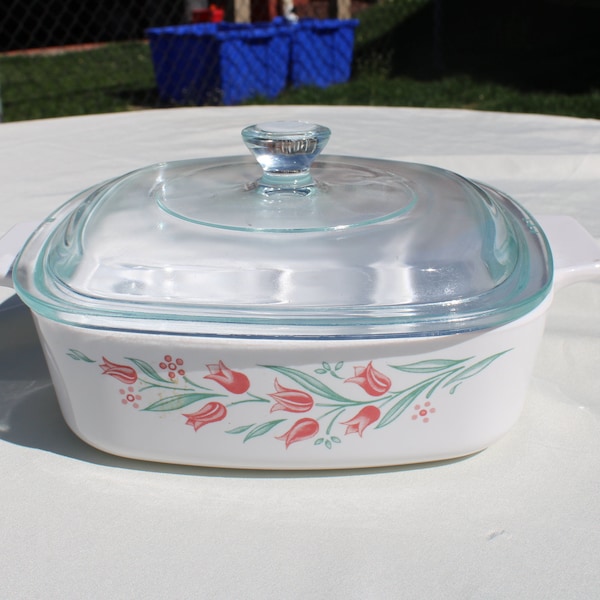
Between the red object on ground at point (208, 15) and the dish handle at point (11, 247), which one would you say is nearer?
the dish handle at point (11, 247)

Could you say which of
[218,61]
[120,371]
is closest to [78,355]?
[120,371]

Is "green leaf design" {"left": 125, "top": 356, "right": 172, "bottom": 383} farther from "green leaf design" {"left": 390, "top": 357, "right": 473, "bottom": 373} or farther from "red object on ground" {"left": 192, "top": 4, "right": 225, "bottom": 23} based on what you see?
"red object on ground" {"left": 192, "top": 4, "right": 225, "bottom": 23}

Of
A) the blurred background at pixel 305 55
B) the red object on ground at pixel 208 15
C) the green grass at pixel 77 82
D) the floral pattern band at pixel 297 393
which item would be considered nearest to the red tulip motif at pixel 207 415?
the floral pattern band at pixel 297 393

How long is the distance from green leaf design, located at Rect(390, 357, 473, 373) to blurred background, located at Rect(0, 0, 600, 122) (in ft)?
9.23

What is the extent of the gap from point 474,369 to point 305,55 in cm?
328

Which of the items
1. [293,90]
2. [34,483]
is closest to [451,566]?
[34,483]

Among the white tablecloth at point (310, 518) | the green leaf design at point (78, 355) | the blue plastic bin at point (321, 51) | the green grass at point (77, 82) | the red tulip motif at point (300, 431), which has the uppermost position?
the green leaf design at point (78, 355)

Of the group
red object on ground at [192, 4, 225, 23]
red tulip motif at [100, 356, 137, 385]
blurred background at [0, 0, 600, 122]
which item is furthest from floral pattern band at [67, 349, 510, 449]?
red object on ground at [192, 4, 225, 23]

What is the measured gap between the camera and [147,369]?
37 centimetres

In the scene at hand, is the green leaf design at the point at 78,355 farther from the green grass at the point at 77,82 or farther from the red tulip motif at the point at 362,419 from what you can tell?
the green grass at the point at 77,82

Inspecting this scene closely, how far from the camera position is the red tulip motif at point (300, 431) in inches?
14.9

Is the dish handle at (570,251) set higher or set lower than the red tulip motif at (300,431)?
higher

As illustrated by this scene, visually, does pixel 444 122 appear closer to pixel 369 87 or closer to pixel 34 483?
pixel 34 483

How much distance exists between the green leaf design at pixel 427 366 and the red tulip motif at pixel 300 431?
0.05 meters
